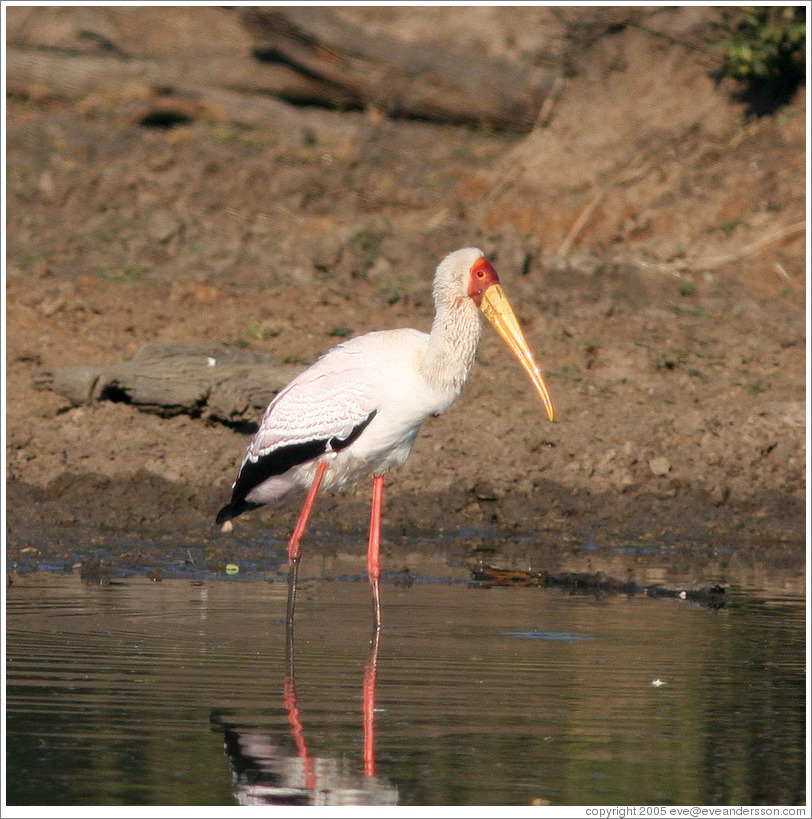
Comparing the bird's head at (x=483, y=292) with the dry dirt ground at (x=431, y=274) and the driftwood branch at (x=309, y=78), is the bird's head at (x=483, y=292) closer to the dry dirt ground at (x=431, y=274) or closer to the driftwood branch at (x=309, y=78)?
the dry dirt ground at (x=431, y=274)

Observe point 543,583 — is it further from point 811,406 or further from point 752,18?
point 752,18

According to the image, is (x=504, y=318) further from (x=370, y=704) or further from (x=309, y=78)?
(x=309, y=78)

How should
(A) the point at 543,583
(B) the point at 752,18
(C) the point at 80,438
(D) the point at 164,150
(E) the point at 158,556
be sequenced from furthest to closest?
1. (D) the point at 164,150
2. (B) the point at 752,18
3. (C) the point at 80,438
4. (E) the point at 158,556
5. (A) the point at 543,583

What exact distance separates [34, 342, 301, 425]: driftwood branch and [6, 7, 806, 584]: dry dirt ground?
0.14 m

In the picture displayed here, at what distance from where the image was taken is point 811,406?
36.8 ft

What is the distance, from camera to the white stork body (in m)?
7.29

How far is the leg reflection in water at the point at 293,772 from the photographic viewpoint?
14.5 ft

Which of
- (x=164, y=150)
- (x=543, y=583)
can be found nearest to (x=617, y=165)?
(x=164, y=150)

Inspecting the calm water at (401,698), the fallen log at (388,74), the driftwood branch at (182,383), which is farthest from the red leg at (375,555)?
the fallen log at (388,74)

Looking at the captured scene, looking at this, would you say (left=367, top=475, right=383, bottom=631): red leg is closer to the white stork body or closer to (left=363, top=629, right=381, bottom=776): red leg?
the white stork body

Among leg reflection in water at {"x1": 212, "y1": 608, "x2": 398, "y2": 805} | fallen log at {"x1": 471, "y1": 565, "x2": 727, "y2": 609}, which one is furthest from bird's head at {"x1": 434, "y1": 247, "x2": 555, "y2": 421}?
leg reflection in water at {"x1": 212, "y1": 608, "x2": 398, "y2": 805}

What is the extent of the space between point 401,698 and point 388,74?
13453mm

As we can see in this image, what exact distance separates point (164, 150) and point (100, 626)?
10686mm

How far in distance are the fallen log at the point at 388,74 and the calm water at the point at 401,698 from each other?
→ 34.9ft
